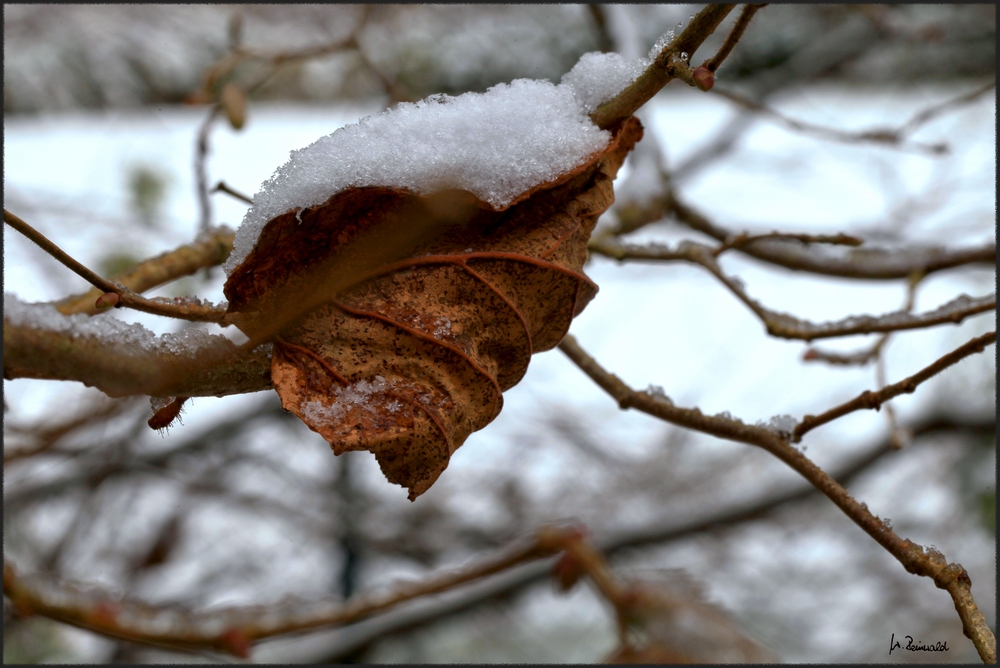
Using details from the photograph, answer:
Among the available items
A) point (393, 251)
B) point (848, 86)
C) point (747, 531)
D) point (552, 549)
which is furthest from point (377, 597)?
point (848, 86)

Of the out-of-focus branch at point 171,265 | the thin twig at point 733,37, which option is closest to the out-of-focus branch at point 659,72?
the thin twig at point 733,37

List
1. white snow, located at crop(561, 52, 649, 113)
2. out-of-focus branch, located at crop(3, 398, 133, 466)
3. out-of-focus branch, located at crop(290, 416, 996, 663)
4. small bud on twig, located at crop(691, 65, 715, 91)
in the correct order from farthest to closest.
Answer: out-of-focus branch, located at crop(290, 416, 996, 663) → out-of-focus branch, located at crop(3, 398, 133, 466) → white snow, located at crop(561, 52, 649, 113) → small bud on twig, located at crop(691, 65, 715, 91)

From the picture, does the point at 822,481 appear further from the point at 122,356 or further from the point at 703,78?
the point at 122,356

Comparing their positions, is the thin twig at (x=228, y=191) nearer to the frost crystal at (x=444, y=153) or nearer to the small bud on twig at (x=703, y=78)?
the frost crystal at (x=444, y=153)

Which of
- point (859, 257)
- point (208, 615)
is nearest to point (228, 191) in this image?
point (208, 615)

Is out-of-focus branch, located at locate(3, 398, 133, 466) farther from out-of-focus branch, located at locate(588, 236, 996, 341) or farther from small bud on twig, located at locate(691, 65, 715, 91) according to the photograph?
small bud on twig, located at locate(691, 65, 715, 91)

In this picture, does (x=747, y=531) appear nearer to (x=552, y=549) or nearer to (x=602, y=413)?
(x=602, y=413)

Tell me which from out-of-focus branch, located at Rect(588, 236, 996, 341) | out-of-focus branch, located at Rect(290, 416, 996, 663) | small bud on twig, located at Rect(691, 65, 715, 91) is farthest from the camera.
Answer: out-of-focus branch, located at Rect(290, 416, 996, 663)

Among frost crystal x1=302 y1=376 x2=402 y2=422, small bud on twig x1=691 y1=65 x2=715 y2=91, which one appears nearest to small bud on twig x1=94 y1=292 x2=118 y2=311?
frost crystal x1=302 y1=376 x2=402 y2=422
